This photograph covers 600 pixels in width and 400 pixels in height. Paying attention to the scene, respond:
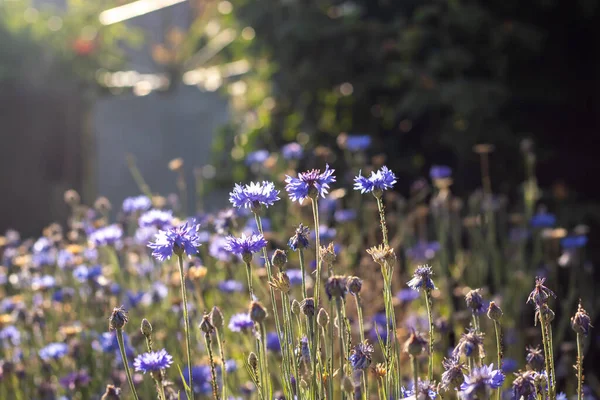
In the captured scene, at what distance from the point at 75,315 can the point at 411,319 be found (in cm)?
130

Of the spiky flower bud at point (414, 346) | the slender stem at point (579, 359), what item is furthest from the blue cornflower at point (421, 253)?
the spiky flower bud at point (414, 346)

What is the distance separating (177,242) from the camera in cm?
144

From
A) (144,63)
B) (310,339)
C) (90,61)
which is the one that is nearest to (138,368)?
(310,339)

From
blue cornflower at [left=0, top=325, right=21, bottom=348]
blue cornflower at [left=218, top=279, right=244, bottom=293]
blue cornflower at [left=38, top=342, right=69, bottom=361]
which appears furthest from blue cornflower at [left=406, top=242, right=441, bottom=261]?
blue cornflower at [left=0, top=325, right=21, bottom=348]

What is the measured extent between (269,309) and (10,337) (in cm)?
93

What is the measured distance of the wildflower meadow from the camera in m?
1.48

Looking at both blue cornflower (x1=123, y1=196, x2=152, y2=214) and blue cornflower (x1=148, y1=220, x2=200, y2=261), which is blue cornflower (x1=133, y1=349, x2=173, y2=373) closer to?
blue cornflower (x1=148, y1=220, x2=200, y2=261)

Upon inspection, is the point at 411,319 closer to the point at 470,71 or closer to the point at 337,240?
the point at 337,240

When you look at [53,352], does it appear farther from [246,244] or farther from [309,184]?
[309,184]

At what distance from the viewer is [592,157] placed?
15.2 ft

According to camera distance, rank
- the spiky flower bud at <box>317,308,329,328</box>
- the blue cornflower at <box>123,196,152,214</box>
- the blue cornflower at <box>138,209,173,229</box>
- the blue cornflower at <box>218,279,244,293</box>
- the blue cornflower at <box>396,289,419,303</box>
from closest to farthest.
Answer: the spiky flower bud at <box>317,308,329,328</box>, the blue cornflower at <box>138,209,173,229</box>, the blue cornflower at <box>218,279,244,293</box>, the blue cornflower at <box>123,196,152,214</box>, the blue cornflower at <box>396,289,419,303</box>

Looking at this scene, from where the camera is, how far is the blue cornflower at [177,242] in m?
1.44

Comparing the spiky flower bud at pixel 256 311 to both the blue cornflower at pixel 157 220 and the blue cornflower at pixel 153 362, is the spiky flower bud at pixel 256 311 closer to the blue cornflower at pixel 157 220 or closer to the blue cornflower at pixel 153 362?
the blue cornflower at pixel 153 362

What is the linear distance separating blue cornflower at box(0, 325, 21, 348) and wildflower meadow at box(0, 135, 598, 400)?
0.04 feet
